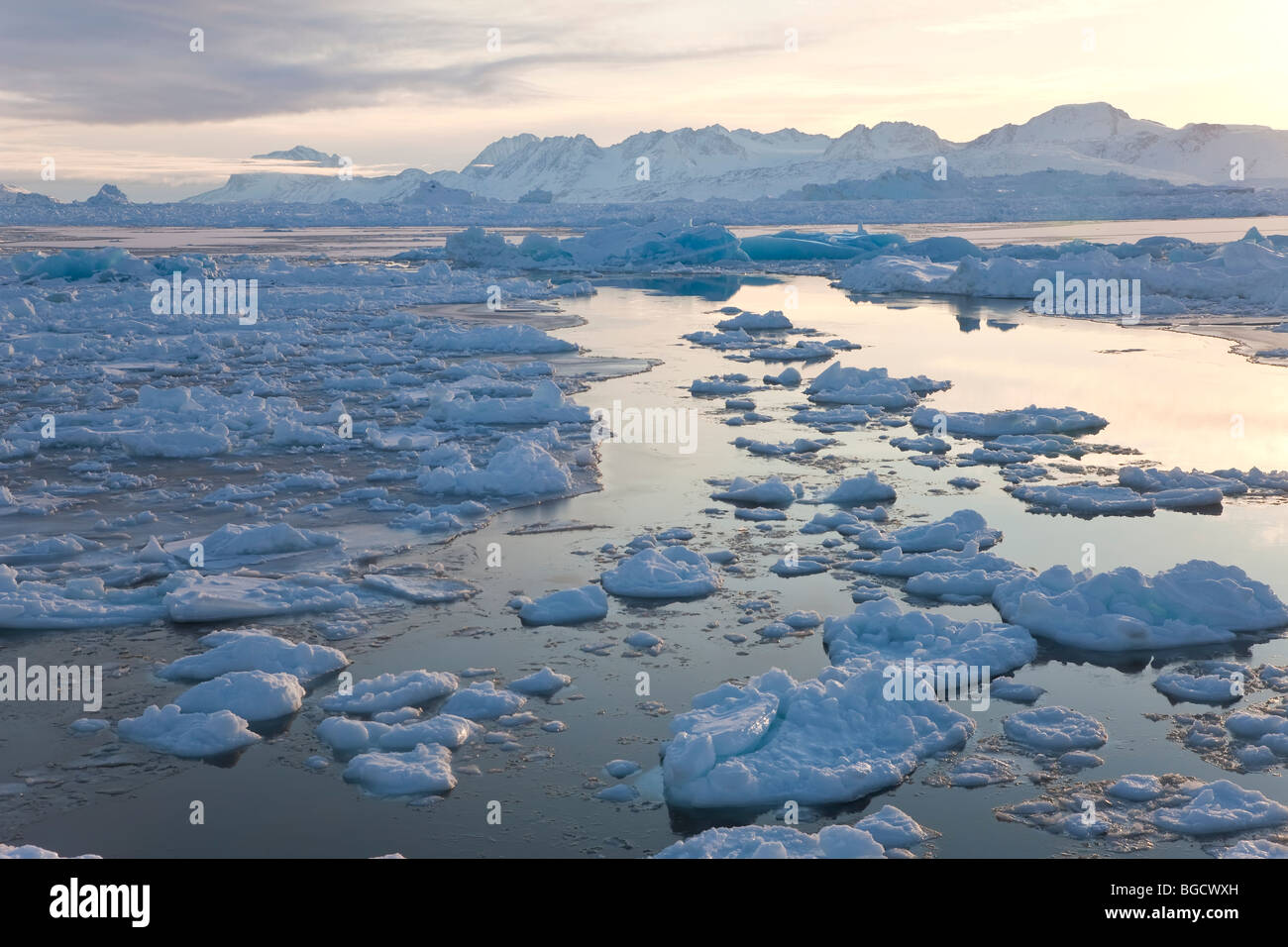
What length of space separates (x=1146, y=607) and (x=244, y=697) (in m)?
5.31

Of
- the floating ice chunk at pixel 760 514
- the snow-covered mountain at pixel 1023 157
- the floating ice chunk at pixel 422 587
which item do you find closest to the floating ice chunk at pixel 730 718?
the floating ice chunk at pixel 422 587

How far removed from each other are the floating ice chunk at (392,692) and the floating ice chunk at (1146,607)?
11.5 feet

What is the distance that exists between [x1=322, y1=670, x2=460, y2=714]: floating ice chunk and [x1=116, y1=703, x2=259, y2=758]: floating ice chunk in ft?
1.50

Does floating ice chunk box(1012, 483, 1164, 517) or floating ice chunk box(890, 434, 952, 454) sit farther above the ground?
floating ice chunk box(890, 434, 952, 454)

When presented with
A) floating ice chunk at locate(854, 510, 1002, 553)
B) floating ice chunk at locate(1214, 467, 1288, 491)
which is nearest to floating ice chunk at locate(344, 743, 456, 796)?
floating ice chunk at locate(854, 510, 1002, 553)

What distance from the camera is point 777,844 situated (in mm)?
4184

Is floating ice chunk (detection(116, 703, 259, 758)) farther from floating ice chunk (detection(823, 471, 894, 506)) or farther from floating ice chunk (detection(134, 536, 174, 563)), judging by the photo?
floating ice chunk (detection(823, 471, 894, 506))

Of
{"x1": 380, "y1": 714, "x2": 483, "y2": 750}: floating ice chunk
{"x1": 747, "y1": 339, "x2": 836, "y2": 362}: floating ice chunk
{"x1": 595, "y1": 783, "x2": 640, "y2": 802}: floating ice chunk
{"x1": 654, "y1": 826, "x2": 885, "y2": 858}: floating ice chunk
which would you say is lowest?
{"x1": 595, "y1": 783, "x2": 640, "y2": 802}: floating ice chunk

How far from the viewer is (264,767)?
16.9ft

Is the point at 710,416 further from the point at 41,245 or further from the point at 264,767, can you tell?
the point at 41,245

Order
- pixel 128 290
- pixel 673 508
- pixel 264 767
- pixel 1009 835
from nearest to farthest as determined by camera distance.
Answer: pixel 1009 835, pixel 264 767, pixel 673 508, pixel 128 290

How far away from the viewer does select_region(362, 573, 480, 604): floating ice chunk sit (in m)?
7.21
